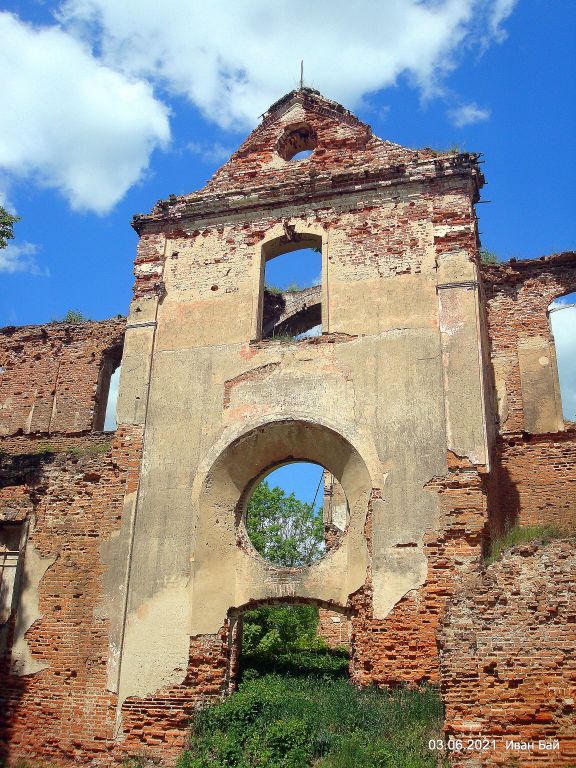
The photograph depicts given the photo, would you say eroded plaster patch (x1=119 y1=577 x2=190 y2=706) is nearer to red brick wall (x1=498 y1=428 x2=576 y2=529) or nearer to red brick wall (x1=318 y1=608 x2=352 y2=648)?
red brick wall (x1=498 y1=428 x2=576 y2=529)

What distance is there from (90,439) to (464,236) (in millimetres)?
7794

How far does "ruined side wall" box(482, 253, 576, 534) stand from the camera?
11.3 m

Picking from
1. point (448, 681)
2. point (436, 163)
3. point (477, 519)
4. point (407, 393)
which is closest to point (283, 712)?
point (448, 681)

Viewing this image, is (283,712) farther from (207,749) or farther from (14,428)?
(14,428)

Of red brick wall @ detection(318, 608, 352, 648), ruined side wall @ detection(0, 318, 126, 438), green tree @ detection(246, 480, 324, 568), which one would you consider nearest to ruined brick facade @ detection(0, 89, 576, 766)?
ruined side wall @ detection(0, 318, 126, 438)

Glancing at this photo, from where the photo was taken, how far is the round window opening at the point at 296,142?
44.6 ft

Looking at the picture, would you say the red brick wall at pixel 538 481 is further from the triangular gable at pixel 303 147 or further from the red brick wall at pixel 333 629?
the triangular gable at pixel 303 147

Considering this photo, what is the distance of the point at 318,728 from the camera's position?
8.72 metres

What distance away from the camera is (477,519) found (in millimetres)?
9523

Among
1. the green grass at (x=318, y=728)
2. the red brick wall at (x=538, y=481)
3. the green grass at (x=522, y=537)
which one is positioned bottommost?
the green grass at (x=318, y=728)

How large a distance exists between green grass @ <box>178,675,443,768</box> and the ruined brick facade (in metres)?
0.37

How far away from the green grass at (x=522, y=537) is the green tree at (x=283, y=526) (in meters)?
18.7

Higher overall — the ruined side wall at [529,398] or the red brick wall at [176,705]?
the ruined side wall at [529,398]

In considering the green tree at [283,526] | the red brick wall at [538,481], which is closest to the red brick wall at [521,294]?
the red brick wall at [538,481]
